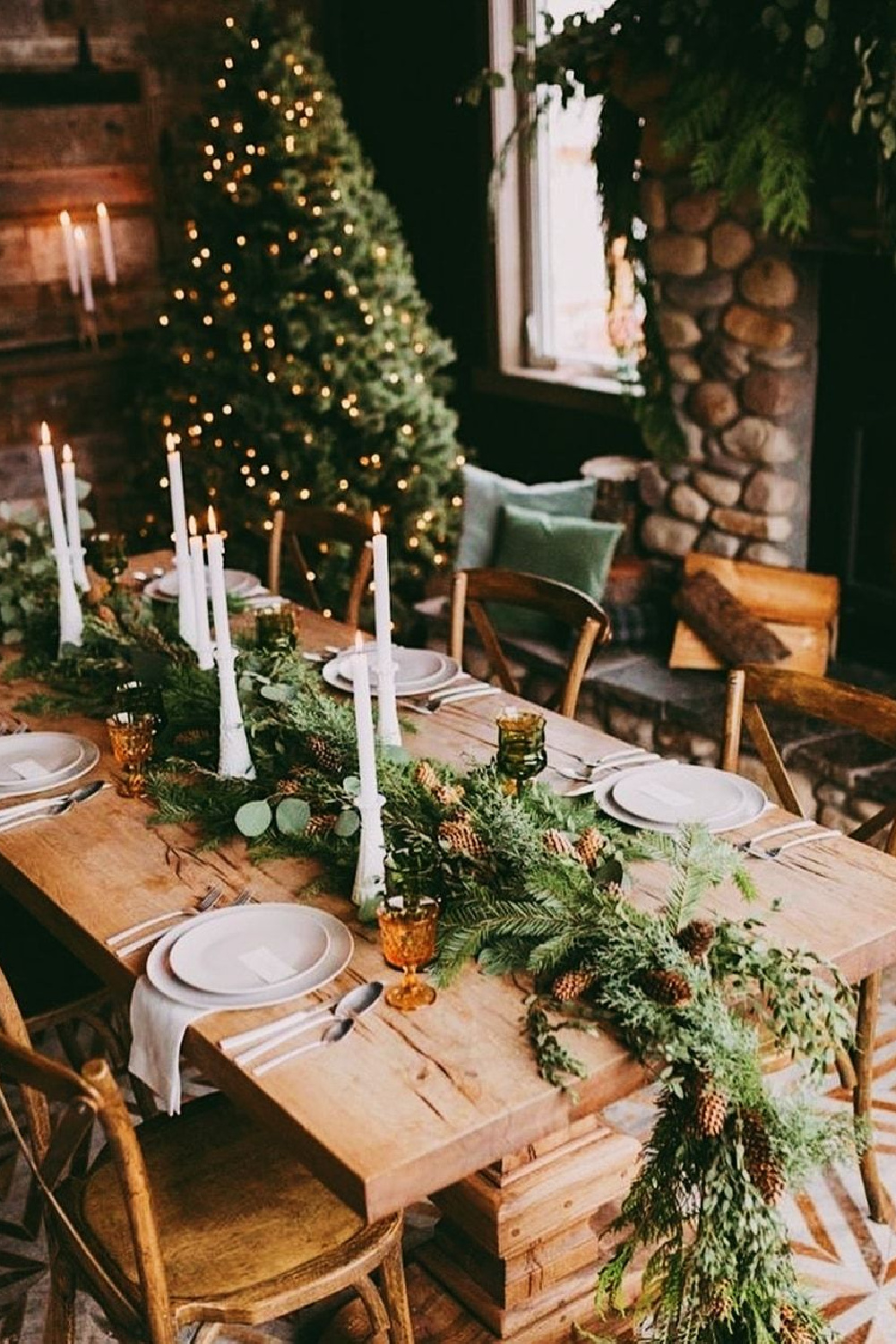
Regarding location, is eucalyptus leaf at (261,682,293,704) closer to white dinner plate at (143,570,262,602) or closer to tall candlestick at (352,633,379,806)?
tall candlestick at (352,633,379,806)

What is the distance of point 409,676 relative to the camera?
262 cm

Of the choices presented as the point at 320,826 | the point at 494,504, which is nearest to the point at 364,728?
the point at 320,826

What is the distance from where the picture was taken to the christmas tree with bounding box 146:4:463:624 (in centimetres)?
434

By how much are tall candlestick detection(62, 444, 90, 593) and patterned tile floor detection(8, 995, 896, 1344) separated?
1130 mm

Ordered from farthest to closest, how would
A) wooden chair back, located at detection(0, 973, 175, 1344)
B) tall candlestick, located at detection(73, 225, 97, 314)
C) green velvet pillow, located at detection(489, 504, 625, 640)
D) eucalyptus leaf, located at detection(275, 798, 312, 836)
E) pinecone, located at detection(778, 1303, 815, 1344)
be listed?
1. tall candlestick, located at detection(73, 225, 97, 314)
2. green velvet pillow, located at detection(489, 504, 625, 640)
3. eucalyptus leaf, located at detection(275, 798, 312, 836)
4. pinecone, located at detection(778, 1303, 815, 1344)
5. wooden chair back, located at detection(0, 973, 175, 1344)

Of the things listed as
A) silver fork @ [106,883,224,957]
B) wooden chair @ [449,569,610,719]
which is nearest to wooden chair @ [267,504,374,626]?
wooden chair @ [449,569,610,719]

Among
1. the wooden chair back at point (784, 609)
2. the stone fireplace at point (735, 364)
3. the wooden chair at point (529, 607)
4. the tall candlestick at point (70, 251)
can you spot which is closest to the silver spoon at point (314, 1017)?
the wooden chair at point (529, 607)

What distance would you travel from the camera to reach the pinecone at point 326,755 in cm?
204

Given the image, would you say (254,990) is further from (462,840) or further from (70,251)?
(70,251)

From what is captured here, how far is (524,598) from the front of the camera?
2.94 metres

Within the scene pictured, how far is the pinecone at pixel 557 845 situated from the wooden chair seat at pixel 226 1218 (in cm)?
48

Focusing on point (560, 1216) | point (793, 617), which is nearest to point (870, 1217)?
point (560, 1216)

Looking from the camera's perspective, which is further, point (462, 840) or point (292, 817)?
point (292, 817)

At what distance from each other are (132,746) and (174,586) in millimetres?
1095
